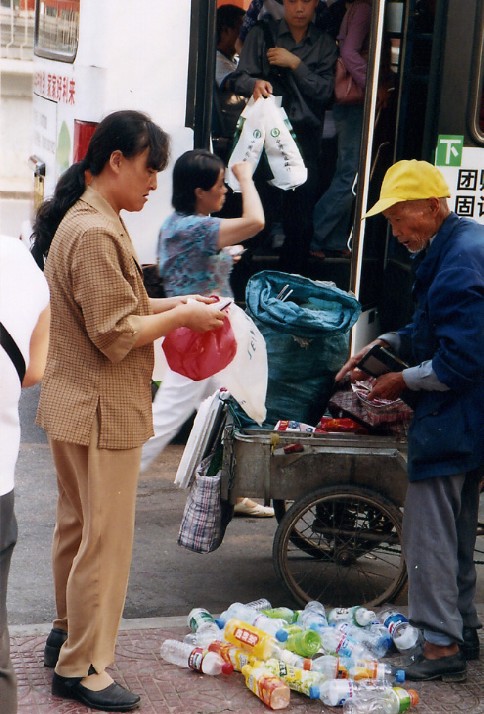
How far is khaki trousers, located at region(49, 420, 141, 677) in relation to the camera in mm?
3559

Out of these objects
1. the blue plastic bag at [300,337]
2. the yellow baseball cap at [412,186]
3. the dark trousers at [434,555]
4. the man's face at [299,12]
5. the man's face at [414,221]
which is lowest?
the dark trousers at [434,555]

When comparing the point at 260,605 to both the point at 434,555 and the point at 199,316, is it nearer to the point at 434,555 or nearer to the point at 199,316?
→ the point at 434,555

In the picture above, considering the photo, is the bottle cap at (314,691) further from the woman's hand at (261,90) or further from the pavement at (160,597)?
the woman's hand at (261,90)

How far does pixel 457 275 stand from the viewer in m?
3.81

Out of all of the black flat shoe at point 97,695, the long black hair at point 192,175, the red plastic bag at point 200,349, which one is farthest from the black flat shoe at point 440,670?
the long black hair at point 192,175

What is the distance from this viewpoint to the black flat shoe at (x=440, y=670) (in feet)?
13.3

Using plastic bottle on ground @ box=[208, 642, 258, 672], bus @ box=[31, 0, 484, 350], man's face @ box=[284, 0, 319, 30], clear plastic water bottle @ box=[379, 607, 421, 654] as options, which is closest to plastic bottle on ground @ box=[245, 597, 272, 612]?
plastic bottle on ground @ box=[208, 642, 258, 672]

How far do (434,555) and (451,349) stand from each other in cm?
78

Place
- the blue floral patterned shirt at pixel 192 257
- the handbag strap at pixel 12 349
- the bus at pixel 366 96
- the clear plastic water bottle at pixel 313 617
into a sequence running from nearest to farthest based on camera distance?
the handbag strap at pixel 12 349, the clear plastic water bottle at pixel 313 617, the blue floral patterned shirt at pixel 192 257, the bus at pixel 366 96

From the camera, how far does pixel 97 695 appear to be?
12.1 ft

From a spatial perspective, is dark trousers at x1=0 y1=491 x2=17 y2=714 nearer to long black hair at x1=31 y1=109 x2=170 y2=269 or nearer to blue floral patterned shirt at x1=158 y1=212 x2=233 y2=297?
long black hair at x1=31 y1=109 x2=170 y2=269

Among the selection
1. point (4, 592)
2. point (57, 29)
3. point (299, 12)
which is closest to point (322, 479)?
point (4, 592)

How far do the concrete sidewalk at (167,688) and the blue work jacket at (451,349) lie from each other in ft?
2.65

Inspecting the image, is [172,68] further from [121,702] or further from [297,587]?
[121,702]
